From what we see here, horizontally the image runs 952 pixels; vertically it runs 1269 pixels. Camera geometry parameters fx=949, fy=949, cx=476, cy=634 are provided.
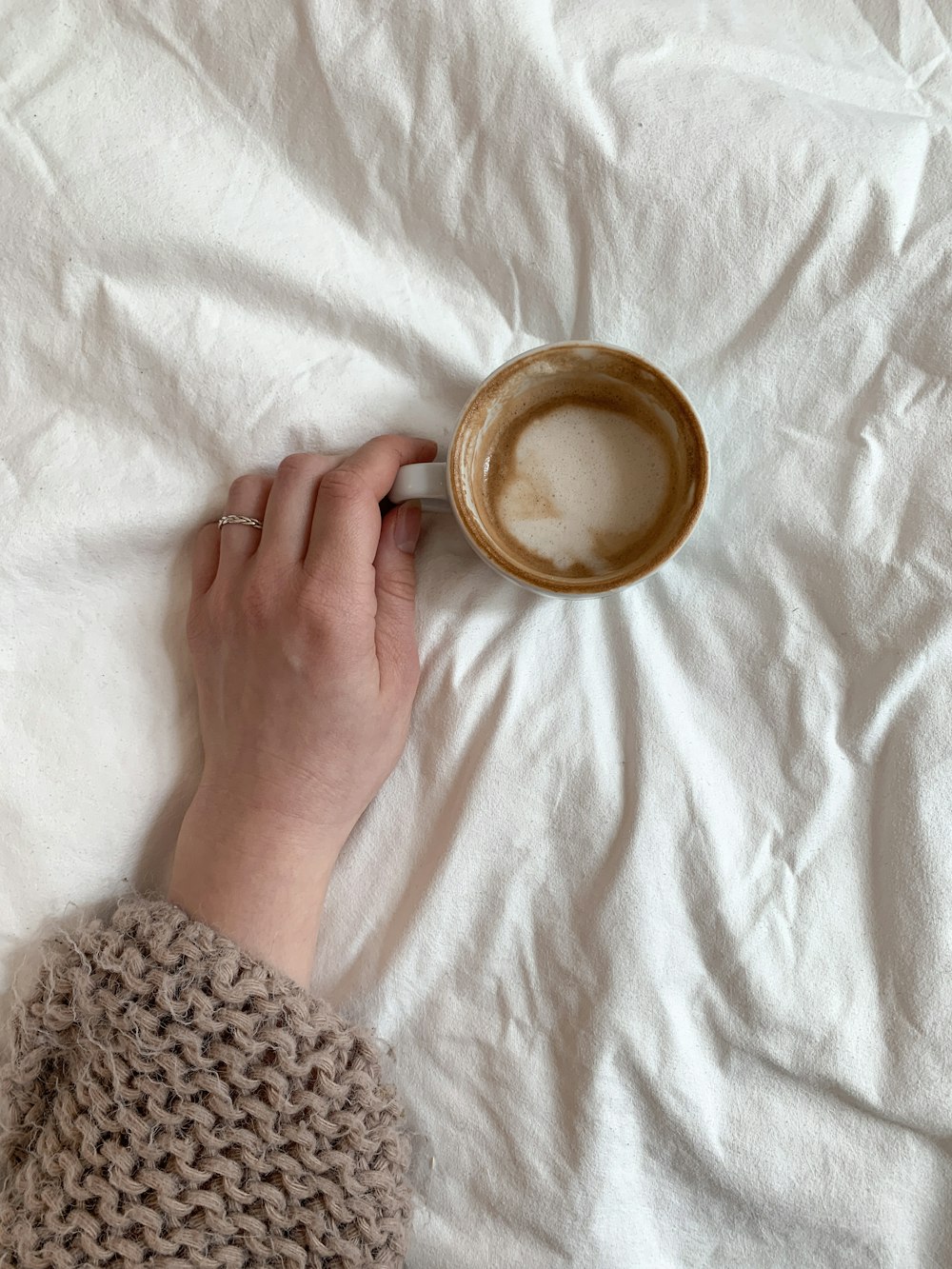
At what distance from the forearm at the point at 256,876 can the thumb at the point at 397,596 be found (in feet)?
0.55

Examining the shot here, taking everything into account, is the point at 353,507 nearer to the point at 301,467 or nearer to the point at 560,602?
the point at 301,467

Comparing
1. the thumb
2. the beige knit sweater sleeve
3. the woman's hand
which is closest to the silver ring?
the woman's hand

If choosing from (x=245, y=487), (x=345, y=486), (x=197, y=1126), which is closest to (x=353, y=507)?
(x=345, y=486)

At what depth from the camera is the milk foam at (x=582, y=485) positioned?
88 centimetres

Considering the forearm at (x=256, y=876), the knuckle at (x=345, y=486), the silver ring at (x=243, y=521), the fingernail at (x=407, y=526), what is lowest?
the forearm at (x=256, y=876)

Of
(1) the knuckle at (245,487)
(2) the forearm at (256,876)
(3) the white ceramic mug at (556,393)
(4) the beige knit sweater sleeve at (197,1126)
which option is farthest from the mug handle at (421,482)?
(4) the beige knit sweater sleeve at (197,1126)

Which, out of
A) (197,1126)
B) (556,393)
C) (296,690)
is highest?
(556,393)

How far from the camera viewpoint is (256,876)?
0.83m

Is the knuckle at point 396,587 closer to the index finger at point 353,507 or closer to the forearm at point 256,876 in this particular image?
the index finger at point 353,507

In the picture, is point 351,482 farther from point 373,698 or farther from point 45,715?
point 45,715

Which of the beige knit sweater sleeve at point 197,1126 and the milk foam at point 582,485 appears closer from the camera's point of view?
the beige knit sweater sleeve at point 197,1126

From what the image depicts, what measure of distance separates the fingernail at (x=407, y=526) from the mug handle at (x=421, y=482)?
0.02m

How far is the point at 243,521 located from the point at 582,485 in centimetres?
32

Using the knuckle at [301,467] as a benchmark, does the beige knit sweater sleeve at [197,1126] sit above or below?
below
